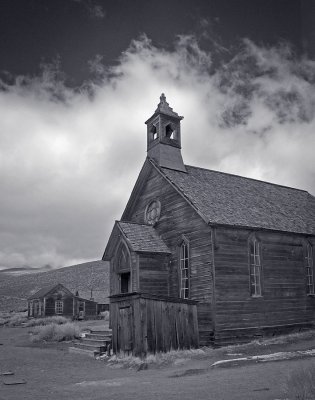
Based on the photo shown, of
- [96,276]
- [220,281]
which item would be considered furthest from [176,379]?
[96,276]

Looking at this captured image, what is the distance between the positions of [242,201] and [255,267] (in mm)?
3927

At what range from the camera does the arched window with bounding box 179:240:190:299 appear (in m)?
19.3

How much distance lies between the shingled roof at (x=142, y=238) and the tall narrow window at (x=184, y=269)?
82 cm

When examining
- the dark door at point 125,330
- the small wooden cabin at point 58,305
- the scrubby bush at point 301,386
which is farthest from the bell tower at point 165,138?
the small wooden cabin at point 58,305

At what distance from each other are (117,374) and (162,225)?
914 centimetres

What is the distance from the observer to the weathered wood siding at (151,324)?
1522 centimetres

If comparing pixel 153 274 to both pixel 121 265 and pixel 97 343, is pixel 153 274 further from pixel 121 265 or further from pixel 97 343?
pixel 97 343

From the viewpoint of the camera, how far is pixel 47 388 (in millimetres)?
10992

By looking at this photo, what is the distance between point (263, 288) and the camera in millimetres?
19234

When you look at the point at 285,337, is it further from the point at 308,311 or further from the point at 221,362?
the point at 221,362

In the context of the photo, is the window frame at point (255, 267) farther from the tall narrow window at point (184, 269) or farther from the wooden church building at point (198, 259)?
the tall narrow window at point (184, 269)

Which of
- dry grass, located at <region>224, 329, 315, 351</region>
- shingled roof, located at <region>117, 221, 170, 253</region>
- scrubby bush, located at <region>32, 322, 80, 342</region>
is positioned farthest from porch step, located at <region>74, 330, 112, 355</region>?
scrubby bush, located at <region>32, 322, 80, 342</region>

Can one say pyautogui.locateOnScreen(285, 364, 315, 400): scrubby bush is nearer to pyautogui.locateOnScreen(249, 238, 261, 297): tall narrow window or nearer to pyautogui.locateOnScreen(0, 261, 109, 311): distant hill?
pyautogui.locateOnScreen(249, 238, 261, 297): tall narrow window

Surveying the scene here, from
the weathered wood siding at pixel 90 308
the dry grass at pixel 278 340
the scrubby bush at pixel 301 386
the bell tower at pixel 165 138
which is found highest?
the bell tower at pixel 165 138
